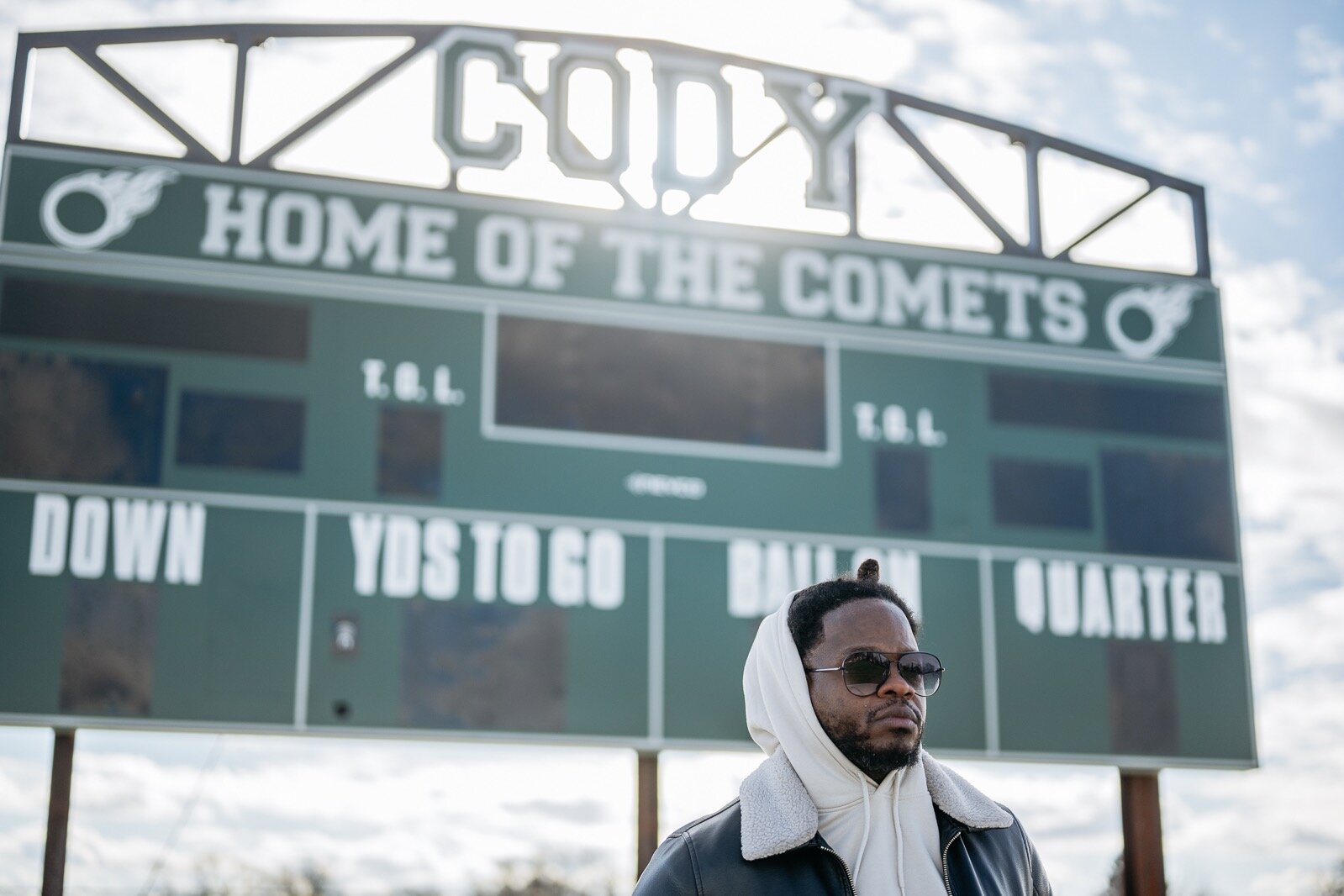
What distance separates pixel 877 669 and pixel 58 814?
6.23 meters

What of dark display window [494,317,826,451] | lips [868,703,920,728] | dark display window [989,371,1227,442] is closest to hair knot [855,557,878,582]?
lips [868,703,920,728]

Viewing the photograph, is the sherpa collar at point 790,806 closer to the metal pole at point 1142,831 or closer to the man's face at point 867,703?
the man's face at point 867,703

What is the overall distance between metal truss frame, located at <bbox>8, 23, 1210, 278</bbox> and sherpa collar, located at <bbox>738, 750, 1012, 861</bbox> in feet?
21.8

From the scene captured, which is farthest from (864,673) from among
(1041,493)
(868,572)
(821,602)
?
(1041,493)

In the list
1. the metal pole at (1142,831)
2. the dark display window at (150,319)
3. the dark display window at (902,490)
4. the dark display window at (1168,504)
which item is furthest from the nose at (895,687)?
the metal pole at (1142,831)

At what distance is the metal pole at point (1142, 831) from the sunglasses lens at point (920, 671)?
282 inches

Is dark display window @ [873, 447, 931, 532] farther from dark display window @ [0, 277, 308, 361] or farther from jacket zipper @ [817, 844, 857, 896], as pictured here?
jacket zipper @ [817, 844, 857, 896]

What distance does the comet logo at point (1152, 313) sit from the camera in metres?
9.75

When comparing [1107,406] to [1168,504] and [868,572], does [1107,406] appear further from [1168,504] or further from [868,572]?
[868,572]

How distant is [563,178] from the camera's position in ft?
30.0

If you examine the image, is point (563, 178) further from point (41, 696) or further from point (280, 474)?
point (41, 696)

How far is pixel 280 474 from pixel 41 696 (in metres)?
1.37

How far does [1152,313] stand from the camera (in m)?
9.91

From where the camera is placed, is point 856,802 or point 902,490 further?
point 902,490
